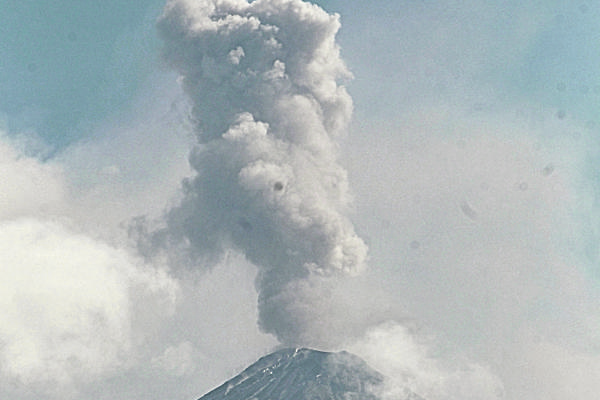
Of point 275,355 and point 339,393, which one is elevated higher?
point 275,355

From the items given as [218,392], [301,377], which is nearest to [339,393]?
[301,377]

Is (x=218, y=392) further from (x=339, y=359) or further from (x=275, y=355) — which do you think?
(x=339, y=359)

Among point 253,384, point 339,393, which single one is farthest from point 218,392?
point 339,393

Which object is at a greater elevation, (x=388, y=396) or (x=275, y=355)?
(x=275, y=355)

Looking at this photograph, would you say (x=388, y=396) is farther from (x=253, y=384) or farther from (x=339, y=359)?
(x=253, y=384)

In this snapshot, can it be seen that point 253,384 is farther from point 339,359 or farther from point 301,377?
point 339,359

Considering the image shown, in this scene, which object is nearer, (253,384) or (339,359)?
(253,384)

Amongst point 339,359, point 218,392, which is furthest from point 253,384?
point 339,359
